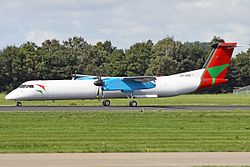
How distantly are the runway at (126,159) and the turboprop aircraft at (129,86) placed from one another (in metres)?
32.8

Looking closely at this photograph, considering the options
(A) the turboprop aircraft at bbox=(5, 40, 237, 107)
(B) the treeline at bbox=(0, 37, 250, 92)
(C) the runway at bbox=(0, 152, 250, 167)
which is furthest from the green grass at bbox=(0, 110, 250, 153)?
(B) the treeline at bbox=(0, 37, 250, 92)

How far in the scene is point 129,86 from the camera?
2026 inches

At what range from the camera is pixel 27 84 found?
50.3m

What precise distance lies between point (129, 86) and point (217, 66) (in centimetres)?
785

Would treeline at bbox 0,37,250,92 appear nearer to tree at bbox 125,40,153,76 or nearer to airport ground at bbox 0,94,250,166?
tree at bbox 125,40,153,76

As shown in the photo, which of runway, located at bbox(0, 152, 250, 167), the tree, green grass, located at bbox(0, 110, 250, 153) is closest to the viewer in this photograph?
runway, located at bbox(0, 152, 250, 167)

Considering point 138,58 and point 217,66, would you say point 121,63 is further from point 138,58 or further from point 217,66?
point 217,66

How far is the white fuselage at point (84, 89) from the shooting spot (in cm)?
4981

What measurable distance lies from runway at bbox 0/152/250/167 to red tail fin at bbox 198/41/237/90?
114ft

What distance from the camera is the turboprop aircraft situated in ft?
164

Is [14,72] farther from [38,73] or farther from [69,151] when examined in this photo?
[69,151]

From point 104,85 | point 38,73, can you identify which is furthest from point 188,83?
point 38,73

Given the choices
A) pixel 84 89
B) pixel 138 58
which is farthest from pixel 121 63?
pixel 84 89

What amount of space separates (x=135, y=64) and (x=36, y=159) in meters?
97.9
